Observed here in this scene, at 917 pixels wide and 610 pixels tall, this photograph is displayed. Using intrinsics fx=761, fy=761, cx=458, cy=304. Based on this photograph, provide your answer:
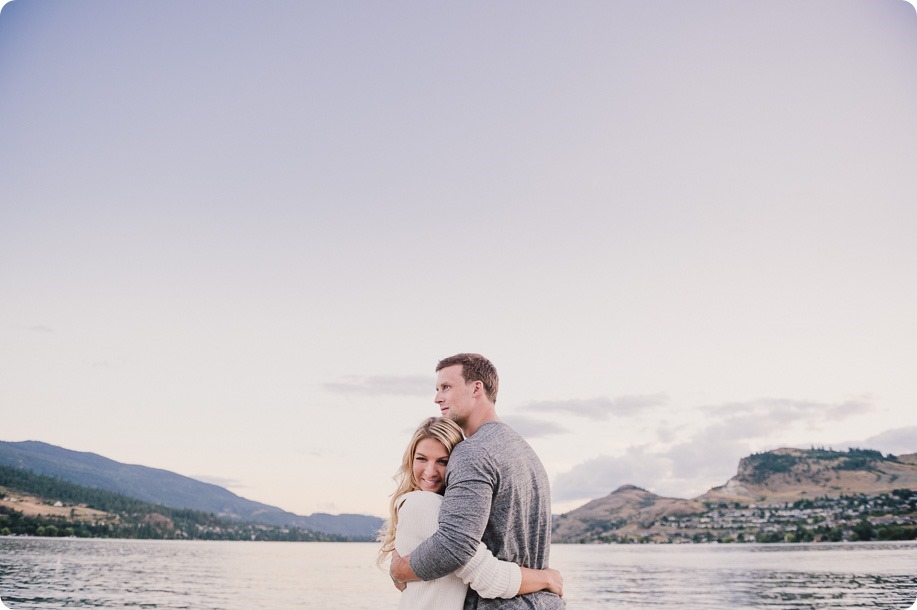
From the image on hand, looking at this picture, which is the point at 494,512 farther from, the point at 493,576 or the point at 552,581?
the point at 552,581

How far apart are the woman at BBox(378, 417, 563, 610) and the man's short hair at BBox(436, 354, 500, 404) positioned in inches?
9.7

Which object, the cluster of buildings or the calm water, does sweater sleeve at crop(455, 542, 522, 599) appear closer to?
the calm water

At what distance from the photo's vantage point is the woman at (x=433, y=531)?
3.29m

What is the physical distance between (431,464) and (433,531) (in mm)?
364

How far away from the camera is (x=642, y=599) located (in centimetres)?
4272

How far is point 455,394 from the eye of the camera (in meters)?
3.68

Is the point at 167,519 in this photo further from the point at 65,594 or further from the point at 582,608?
the point at 582,608

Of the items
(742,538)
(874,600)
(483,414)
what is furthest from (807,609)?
(742,538)

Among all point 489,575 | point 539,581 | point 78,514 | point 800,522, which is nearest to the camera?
point 489,575

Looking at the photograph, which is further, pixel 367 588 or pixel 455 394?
pixel 367 588

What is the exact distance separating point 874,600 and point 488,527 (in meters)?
41.8

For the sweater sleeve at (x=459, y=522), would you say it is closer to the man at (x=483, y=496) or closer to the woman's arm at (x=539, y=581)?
the man at (x=483, y=496)

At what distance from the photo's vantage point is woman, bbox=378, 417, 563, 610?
329 centimetres

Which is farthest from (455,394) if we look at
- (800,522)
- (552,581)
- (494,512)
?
(800,522)
